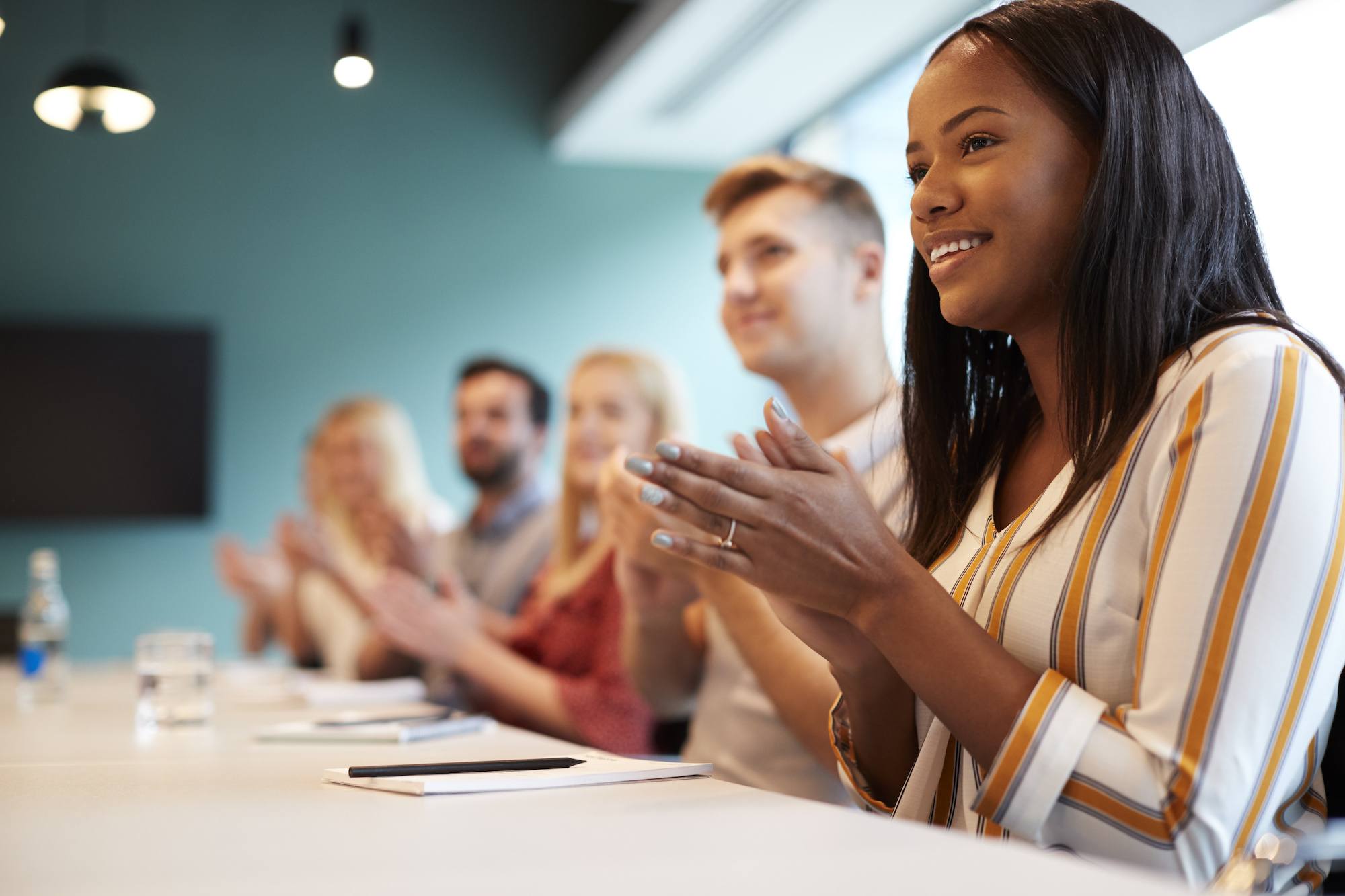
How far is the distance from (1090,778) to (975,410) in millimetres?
577

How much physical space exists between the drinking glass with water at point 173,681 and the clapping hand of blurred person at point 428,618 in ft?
3.14

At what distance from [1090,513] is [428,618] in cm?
207

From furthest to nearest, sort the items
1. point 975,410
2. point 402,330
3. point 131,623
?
point 402,330 → point 131,623 → point 975,410

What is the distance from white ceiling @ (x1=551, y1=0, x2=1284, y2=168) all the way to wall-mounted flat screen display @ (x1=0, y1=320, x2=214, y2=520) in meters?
2.08

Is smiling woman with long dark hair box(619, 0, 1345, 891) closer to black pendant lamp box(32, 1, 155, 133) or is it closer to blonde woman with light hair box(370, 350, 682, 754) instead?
blonde woman with light hair box(370, 350, 682, 754)

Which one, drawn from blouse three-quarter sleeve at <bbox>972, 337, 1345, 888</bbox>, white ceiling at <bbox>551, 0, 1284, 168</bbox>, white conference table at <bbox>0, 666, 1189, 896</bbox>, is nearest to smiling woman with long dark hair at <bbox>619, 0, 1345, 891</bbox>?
blouse three-quarter sleeve at <bbox>972, 337, 1345, 888</bbox>

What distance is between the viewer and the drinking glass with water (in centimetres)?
188

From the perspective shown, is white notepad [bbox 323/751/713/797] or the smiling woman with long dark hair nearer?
the smiling woman with long dark hair

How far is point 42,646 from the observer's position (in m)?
2.60

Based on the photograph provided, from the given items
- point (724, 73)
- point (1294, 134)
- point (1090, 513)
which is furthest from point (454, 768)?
point (724, 73)

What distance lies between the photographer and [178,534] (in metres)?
5.61

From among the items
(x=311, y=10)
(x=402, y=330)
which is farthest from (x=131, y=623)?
(x=311, y=10)

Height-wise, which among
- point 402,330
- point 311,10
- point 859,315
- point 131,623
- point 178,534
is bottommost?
point 131,623

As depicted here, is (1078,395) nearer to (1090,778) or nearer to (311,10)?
(1090,778)
